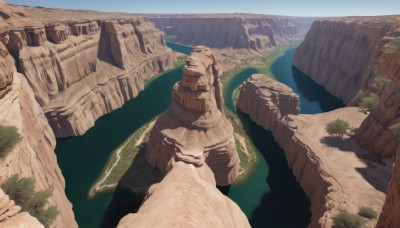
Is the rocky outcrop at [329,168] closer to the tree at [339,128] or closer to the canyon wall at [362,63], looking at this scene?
the tree at [339,128]

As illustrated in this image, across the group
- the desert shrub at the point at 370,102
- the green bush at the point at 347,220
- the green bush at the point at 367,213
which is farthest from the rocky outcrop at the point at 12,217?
the desert shrub at the point at 370,102

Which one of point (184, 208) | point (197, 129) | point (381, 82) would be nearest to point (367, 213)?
point (184, 208)

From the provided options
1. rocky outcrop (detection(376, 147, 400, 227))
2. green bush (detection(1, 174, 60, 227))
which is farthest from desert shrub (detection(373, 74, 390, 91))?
green bush (detection(1, 174, 60, 227))

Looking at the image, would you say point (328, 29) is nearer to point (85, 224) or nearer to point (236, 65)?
point (236, 65)

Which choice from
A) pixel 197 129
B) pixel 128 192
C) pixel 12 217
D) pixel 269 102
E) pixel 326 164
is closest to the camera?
pixel 12 217

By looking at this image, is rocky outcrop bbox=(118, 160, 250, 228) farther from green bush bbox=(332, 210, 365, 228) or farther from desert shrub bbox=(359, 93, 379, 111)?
desert shrub bbox=(359, 93, 379, 111)

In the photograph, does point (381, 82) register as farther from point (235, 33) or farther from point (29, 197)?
point (235, 33)

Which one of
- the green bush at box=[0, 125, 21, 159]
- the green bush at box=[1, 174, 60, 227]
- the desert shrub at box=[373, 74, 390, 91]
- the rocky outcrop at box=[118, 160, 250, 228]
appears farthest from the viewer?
the desert shrub at box=[373, 74, 390, 91]
